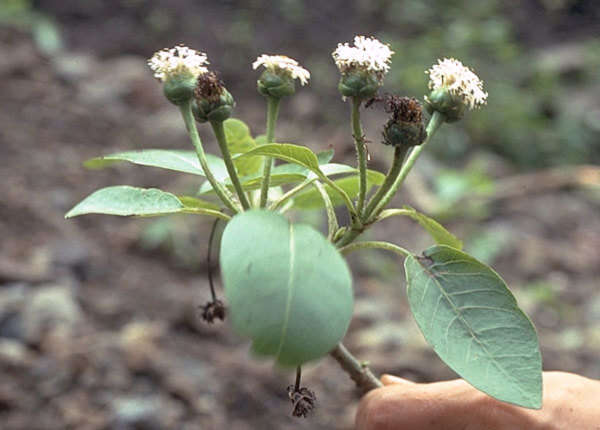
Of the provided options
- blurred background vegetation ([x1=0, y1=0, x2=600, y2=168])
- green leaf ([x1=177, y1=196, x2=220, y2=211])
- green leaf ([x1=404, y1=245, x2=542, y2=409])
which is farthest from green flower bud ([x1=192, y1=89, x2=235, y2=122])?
blurred background vegetation ([x1=0, y1=0, x2=600, y2=168])

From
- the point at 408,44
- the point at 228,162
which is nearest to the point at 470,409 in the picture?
the point at 228,162

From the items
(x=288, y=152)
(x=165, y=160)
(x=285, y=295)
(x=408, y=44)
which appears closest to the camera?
(x=285, y=295)

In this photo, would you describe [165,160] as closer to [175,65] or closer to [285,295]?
[175,65]

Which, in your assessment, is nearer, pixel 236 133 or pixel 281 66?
pixel 281 66

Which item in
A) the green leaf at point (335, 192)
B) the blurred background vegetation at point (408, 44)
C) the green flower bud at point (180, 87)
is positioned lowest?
the green leaf at point (335, 192)

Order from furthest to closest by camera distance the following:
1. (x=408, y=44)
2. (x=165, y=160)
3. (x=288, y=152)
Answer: (x=408, y=44) < (x=165, y=160) < (x=288, y=152)

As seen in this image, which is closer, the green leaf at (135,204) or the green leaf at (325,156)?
the green leaf at (135,204)

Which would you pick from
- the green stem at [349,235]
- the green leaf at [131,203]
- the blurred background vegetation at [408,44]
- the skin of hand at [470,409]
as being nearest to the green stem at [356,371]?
the skin of hand at [470,409]

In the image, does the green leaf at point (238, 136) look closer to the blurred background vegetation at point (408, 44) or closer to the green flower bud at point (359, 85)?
the green flower bud at point (359, 85)
